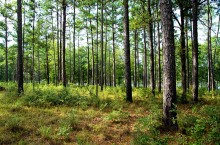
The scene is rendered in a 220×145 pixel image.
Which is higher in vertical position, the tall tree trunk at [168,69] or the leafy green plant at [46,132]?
the tall tree trunk at [168,69]

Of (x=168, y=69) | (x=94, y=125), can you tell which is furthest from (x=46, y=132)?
(x=168, y=69)

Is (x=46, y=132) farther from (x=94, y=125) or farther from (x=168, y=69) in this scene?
(x=168, y=69)

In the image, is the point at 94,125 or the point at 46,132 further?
the point at 94,125

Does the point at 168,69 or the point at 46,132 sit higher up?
the point at 168,69

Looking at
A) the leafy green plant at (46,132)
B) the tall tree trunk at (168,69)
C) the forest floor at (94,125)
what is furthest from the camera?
the tall tree trunk at (168,69)

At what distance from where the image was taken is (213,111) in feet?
24.3

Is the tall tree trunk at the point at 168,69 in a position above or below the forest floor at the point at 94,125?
above

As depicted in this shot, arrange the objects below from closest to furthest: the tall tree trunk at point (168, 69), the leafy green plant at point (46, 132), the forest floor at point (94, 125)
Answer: the forest floor at point (94, 125), the leafy green plant at point (46, 132), the tall tree trunk at point (168, 69)

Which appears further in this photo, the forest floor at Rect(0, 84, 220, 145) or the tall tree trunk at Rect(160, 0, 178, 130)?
the tall tree trunk at Rect(160, 0, 178, 130)

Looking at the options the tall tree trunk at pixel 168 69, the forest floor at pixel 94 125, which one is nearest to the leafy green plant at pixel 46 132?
the forest floor at pixel 94 125

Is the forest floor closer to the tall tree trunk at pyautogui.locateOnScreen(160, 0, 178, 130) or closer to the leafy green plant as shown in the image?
the leafy green plant

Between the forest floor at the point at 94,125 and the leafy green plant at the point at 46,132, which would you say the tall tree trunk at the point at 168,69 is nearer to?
the forest floor at the point at 94,125

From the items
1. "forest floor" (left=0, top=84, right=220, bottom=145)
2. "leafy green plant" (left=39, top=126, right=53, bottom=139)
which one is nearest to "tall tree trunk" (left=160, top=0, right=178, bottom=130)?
"forest floor" (left=0, top=84, right=220, bottom=145)

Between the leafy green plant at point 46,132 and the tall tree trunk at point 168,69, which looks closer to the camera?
the leafy green plant at point 46,132
